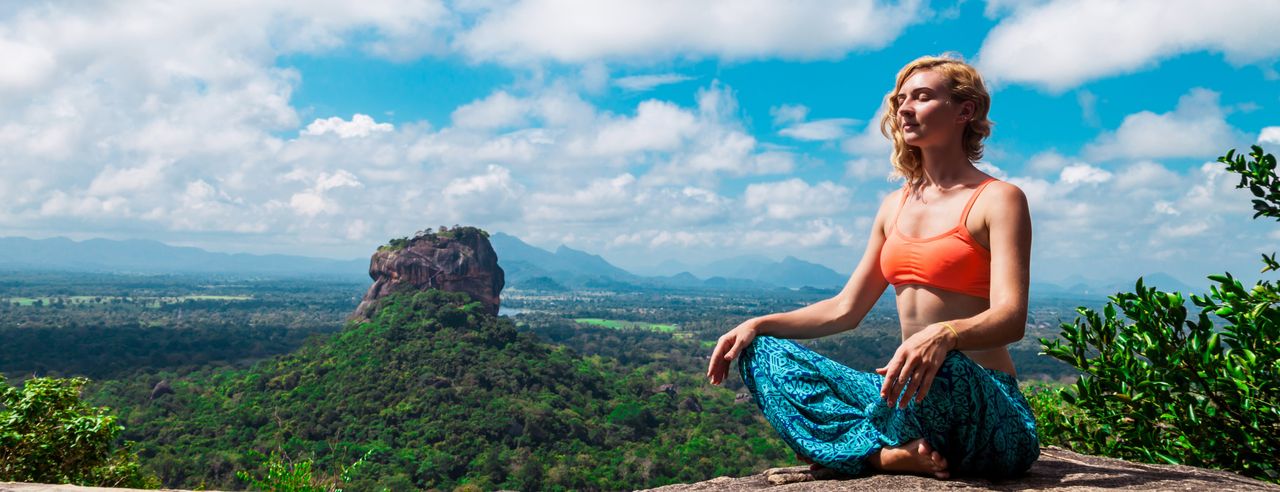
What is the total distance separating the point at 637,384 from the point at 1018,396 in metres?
58.3

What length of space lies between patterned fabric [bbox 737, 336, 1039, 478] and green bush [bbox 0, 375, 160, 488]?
22.2 feet

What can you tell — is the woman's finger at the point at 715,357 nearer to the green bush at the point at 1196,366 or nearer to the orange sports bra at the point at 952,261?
the orange sports bra at the point at 952,261

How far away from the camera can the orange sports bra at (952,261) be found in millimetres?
2887

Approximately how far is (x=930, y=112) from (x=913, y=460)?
1.33m

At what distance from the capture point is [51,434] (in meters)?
7.15

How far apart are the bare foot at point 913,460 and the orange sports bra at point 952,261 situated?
0.60 metres

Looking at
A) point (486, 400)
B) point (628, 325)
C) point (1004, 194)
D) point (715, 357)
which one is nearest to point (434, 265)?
point (486, 400)

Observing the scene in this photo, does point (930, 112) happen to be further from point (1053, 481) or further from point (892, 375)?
point (1053, 481)

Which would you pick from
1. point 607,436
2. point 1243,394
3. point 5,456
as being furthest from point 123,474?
point 607,436

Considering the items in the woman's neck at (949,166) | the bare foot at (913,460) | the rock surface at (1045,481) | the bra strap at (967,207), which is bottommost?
the rock surface at (1045,481)

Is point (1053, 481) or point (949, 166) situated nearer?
point (1053, 481)

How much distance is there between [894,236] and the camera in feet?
10.5

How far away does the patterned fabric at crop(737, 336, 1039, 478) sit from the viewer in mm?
2725

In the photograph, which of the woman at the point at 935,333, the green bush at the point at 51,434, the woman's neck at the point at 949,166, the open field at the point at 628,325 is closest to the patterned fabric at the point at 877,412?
the woman at the point at 935,333
